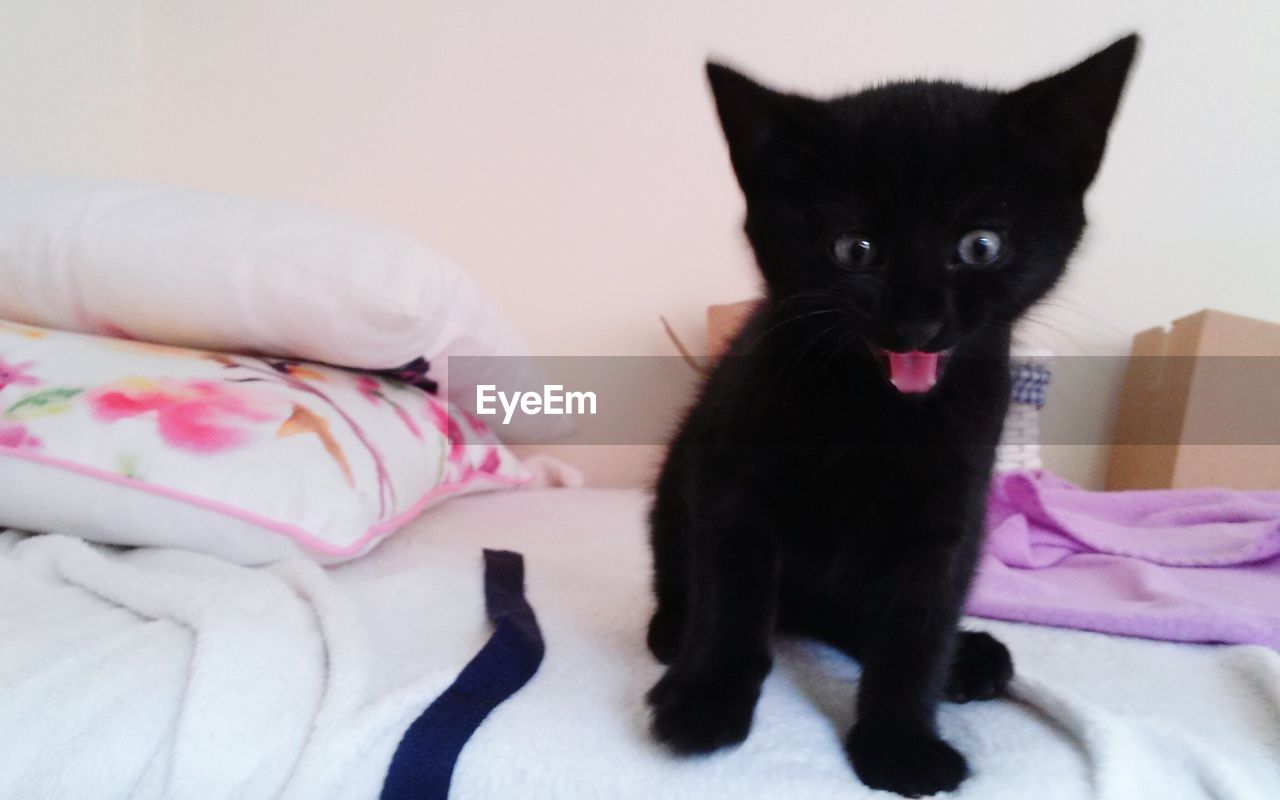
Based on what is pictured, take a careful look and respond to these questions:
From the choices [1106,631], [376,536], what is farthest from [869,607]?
[376,536]

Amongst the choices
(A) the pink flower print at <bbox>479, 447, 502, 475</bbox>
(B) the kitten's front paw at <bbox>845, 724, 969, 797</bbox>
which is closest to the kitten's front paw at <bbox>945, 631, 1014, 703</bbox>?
(B) the kitten's front paw at <bbox>845, 724, 969, 797</bbox>

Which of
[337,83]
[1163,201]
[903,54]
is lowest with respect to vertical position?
[1163,201]

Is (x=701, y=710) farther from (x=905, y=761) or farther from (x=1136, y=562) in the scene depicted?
(x=1136, y=562)

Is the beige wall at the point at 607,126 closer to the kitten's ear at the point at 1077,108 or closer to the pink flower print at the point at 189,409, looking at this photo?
the pink flower print at the point at 189,409

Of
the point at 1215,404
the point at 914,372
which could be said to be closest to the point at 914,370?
the point at 914,372

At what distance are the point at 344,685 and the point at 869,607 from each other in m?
0.37

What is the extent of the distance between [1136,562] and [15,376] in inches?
47.7

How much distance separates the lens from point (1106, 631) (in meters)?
0.69

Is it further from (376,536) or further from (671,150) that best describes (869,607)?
(671,150)

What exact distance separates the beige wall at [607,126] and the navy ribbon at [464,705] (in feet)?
3.00

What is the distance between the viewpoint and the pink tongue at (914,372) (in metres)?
0.49

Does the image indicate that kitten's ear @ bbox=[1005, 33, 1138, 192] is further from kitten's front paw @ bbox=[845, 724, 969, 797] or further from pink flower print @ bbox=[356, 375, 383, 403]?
pink flower print @ bbox=[356, 375, 383, 403]

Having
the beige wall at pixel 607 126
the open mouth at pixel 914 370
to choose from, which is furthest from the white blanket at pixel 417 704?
the beige wall at pixel 607 126
